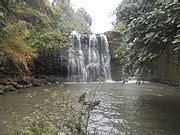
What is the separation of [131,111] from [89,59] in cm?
1407

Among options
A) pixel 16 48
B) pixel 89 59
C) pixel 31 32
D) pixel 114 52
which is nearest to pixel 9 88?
pixel 16 48

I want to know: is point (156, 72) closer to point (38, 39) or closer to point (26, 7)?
point (38, 39)

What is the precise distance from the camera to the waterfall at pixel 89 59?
75.2 feet

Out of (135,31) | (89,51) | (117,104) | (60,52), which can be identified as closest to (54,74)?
(60,52)

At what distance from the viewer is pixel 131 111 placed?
10.2m

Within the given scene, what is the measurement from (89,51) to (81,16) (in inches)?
840

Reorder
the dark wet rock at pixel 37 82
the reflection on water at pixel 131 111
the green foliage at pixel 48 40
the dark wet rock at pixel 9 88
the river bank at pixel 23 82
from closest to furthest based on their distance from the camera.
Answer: the reflection on water at pixel 131 111 < the dark wet rock at pixel 9 88 < the river bank at pixel 23 82 < the dark wet rock at pixel 37 82 < the green foliage at pixel 48 40

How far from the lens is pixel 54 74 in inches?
867

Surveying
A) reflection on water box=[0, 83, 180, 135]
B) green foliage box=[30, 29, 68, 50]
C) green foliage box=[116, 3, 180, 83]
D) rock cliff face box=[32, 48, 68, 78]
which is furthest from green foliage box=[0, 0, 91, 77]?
green foliage box=[116, 3, 180, 83]

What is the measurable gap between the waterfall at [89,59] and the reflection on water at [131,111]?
8725 millimetres

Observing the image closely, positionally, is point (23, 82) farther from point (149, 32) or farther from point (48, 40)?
point (149, 32)

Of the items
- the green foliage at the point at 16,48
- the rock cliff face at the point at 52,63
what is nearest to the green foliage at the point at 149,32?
the green foliage at the point at 16,48

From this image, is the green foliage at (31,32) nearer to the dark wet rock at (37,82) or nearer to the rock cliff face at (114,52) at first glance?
the dark wet rock at (37,82)

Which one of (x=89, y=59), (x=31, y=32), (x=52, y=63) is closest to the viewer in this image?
(x=31, y=32)
